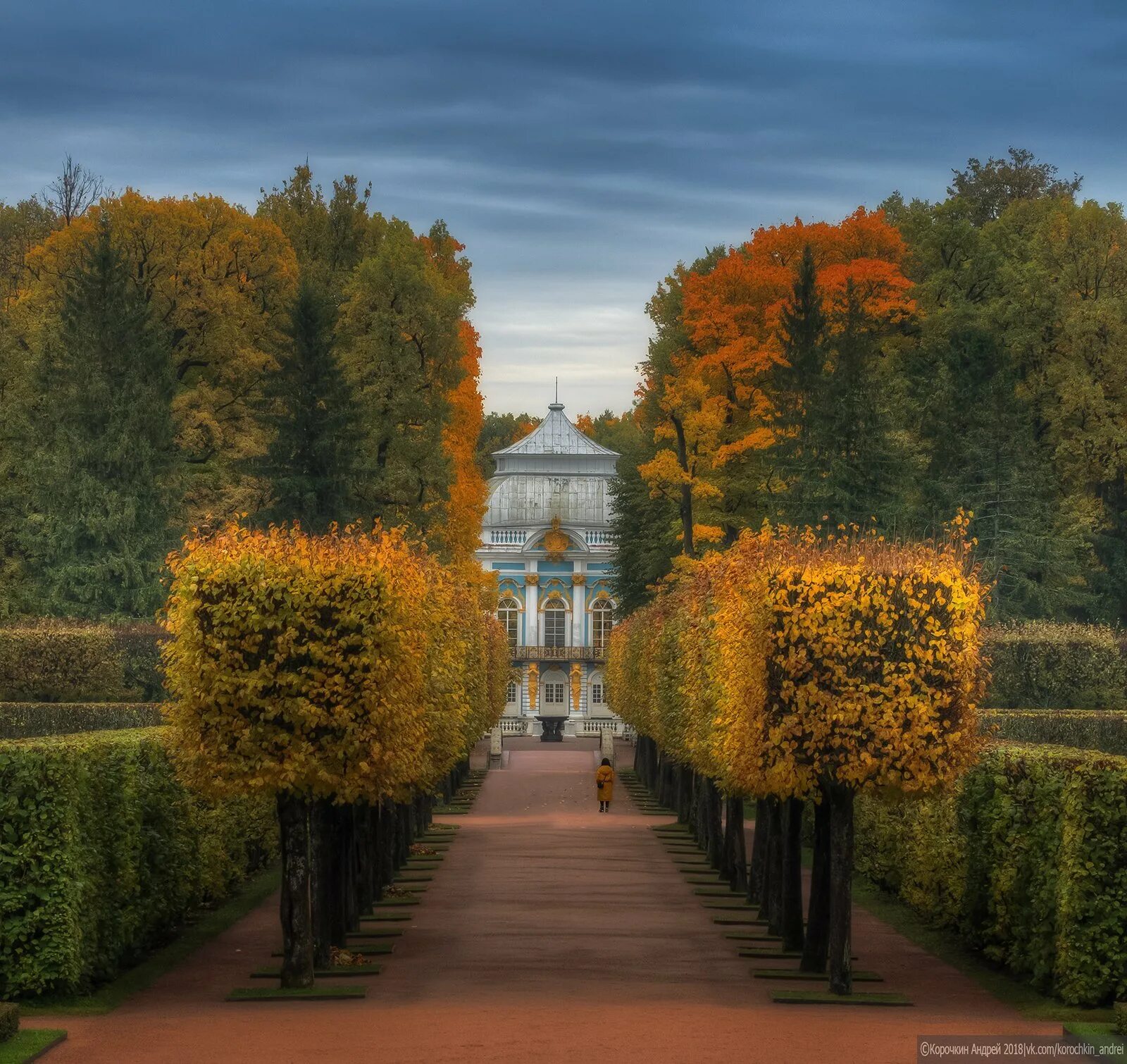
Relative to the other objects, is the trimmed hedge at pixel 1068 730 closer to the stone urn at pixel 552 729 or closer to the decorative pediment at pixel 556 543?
the stone urn at pixel 552 729

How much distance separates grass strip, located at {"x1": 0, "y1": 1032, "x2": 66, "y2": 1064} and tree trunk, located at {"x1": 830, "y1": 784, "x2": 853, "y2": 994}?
818 cm

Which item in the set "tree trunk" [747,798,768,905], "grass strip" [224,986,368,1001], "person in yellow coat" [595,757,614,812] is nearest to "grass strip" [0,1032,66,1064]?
"grass strip" [224,986,368,1001]

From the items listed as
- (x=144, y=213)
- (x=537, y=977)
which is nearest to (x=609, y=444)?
(x=144, y=213)

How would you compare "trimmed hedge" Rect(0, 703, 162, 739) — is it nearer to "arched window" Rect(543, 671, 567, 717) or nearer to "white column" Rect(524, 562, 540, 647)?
"arched window" Rect(543, 671, 567, 717)

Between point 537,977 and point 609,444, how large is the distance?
349 ft

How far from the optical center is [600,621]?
354ft

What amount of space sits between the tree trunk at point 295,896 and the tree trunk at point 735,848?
12046mm

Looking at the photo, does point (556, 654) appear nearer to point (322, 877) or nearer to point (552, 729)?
point (552, 729)

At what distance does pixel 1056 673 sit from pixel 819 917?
2646 centimetres

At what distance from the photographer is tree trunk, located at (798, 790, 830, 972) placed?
2269 centimetres

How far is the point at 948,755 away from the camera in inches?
832

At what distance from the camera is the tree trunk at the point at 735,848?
106 ft

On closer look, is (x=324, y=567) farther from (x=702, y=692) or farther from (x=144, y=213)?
(x=144, y=213)

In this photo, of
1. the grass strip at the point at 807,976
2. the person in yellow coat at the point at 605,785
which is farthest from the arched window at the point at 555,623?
the grass strip at the point at 807,976
